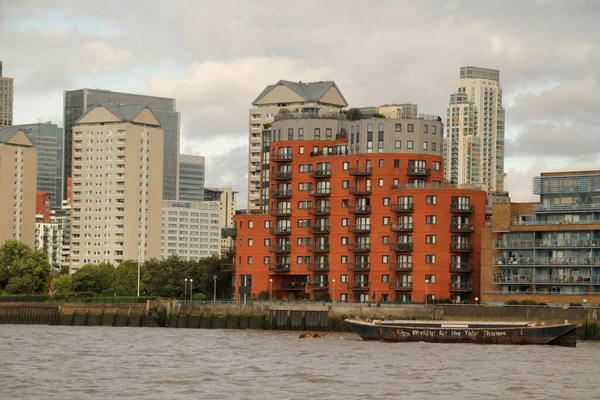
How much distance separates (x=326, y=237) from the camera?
556 ft

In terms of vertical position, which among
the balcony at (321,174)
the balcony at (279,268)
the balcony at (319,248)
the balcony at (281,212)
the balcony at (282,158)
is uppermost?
the balcony at (282,158)

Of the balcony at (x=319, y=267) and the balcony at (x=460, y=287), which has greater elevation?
the balcony at (x=319, y=267)

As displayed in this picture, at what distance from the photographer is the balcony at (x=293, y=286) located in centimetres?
17212

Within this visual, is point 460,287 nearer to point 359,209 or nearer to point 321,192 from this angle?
point 359,209

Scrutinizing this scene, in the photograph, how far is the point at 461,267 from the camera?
15800cm

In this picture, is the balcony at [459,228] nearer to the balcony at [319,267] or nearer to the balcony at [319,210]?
the balcony at [319,210]

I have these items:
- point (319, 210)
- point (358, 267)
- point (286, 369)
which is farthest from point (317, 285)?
point (286, 369)

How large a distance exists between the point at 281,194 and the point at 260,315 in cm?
2624

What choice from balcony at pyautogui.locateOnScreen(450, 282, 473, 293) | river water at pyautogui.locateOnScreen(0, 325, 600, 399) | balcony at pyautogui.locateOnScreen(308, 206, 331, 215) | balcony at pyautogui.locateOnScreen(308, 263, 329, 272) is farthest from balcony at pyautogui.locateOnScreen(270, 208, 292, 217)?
river water at pyautogui.locateOnScreen(0, 325, 600, 399)

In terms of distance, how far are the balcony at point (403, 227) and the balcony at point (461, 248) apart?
19.1ft

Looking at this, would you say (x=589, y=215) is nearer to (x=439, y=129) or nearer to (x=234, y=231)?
(x=439, y=129)

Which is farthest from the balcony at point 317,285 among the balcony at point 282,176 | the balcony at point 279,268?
the balcony at point 282,176

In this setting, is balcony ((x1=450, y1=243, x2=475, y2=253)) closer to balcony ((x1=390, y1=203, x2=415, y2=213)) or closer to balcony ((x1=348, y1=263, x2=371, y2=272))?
balcony ((x1=390, y1=203, x2=415, y2=213))

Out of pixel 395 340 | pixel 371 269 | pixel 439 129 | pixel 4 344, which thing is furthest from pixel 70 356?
pixel 439 129
